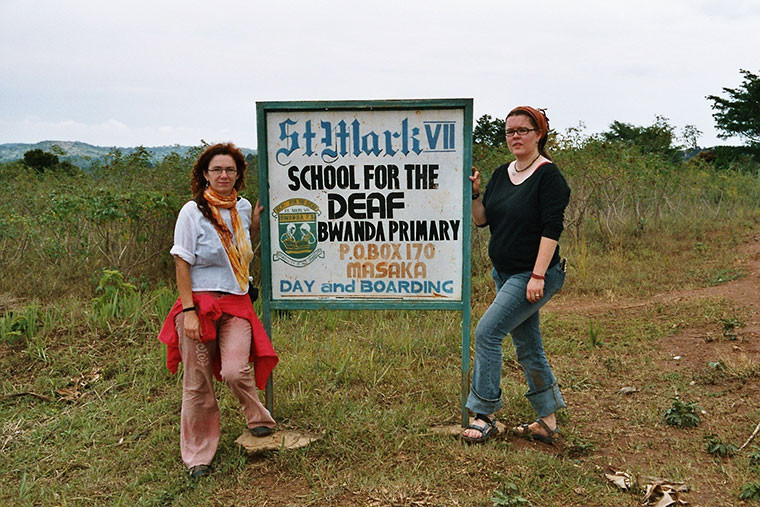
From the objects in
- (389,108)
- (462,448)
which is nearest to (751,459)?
(462,448)

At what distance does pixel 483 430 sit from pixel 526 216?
121cm

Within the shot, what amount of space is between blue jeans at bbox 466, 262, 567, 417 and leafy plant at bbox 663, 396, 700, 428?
0.81 m

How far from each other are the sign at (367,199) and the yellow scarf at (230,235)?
294mm

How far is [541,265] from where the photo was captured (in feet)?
11.0

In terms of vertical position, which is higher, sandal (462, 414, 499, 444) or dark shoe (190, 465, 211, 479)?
sandal (462, 414, 499, 444)

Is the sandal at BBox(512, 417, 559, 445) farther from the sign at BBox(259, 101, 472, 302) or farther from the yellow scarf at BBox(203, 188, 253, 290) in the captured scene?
the yellow scarf at BBox(203, 188, 253, 290)

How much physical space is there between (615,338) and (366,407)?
275cm

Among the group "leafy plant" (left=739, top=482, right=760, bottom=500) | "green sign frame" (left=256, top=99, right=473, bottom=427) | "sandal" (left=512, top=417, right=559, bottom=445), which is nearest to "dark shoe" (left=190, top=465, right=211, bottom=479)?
"green sign frame" (left=256, top=99, right=473, bottom=427)

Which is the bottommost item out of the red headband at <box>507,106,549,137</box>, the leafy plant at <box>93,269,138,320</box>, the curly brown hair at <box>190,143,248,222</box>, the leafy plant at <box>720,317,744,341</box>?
the leafy plant at <box>720,317,744,341</box>

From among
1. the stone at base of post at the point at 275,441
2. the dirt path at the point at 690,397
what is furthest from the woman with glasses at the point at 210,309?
the dirt path at the point at 690,397

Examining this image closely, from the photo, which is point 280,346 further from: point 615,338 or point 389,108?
point 615,338

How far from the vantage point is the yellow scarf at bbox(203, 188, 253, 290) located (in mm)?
3418

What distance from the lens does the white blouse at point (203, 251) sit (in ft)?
10.9

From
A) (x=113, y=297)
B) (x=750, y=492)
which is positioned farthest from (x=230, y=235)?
(x=113, y=297)
